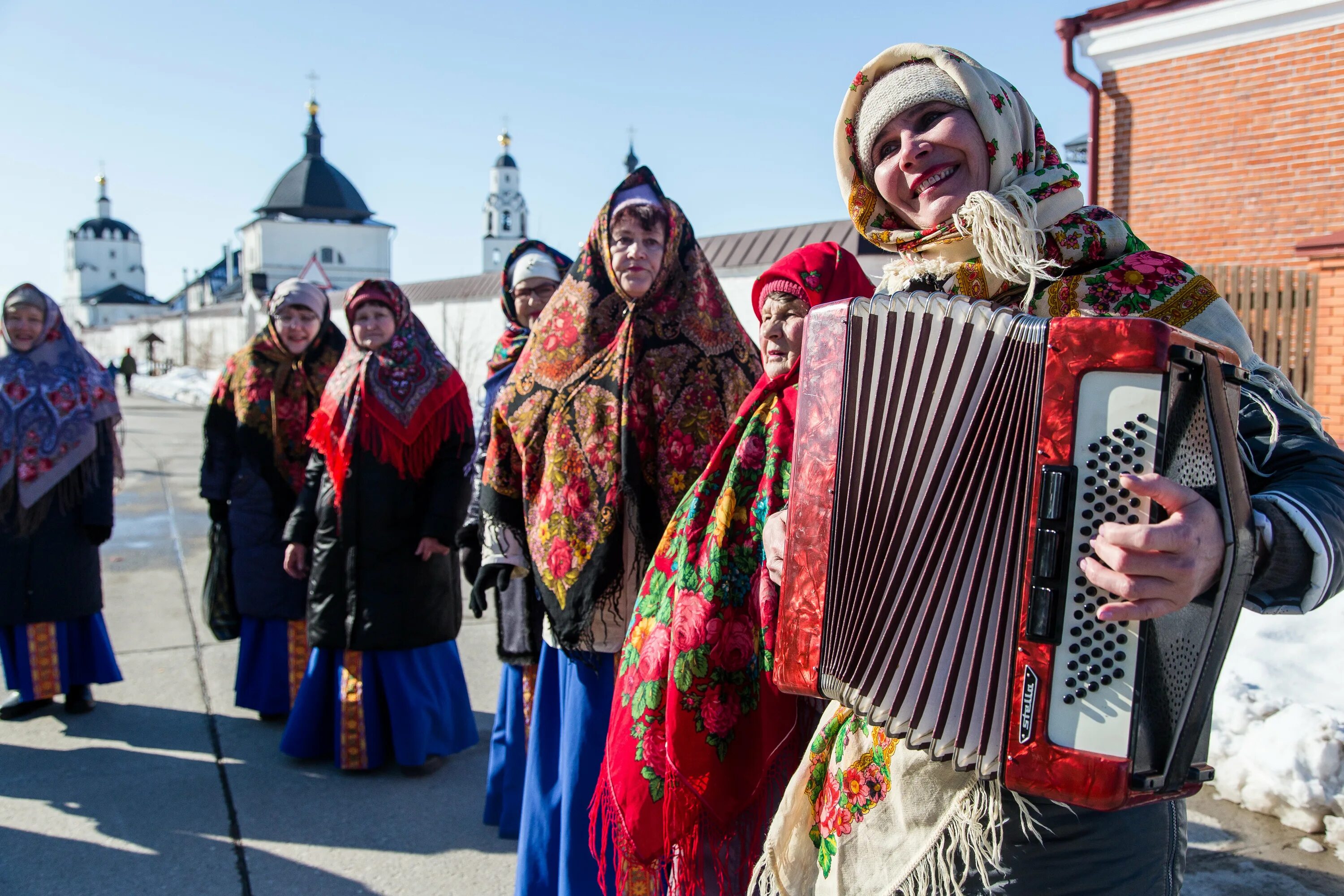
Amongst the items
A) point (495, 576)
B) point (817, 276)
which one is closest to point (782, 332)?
point (817, 276)

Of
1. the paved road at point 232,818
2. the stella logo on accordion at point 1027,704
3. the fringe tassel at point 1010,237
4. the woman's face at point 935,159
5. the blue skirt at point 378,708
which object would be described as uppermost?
the woman's face at point 935,159

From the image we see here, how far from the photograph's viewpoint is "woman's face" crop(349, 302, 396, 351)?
3908 millimetres

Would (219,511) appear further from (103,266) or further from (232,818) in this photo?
(103,266)

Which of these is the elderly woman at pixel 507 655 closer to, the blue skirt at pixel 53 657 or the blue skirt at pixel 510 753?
the blue skirt at pixel 510 753

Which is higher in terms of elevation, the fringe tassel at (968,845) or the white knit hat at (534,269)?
the white knit hat at (534,269)

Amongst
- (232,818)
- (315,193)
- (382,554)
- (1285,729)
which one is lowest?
(232,818)

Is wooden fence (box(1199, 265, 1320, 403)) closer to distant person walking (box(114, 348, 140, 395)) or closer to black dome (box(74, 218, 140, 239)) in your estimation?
distant person walking (box(114, 348, 140, 395))

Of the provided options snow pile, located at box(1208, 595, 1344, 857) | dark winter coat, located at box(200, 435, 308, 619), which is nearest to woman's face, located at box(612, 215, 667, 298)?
snow pile, located at box(1208, 595, 1344, 857)

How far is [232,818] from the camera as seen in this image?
353 cm

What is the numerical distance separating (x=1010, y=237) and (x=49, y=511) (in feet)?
15.3

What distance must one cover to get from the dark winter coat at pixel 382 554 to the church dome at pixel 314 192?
68354mm

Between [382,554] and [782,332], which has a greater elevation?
[782,332]

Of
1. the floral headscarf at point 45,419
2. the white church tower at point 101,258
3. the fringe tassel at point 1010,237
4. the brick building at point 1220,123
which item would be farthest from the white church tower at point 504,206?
the fringe tassel at point 1010,237

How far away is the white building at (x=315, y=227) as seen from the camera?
211 ft
